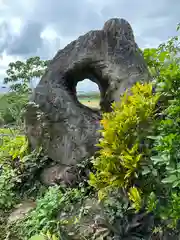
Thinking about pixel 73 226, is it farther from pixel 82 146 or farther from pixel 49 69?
pixel 49 69

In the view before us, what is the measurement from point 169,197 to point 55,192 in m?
1.06

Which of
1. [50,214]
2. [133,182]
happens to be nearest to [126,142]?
[133,182]

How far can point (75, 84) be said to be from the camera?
362 cm

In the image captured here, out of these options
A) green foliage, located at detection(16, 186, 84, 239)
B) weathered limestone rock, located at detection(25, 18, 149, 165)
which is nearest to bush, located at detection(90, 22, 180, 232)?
green foliage, located at detection(16, 186, 84, 239)

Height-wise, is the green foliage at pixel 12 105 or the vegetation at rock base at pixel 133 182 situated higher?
the green foliage at pixel 12 105

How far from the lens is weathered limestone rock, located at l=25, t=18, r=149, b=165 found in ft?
10.2

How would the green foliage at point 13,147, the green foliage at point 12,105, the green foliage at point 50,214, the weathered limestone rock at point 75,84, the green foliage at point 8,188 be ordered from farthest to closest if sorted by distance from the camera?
the green foliage at point 12,105
the green foliage at point 13,147
the green foliage at point 8,188
the weathered limestone rock at point 75,84
the green foliage at point 50,214

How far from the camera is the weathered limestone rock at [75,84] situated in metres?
3.10

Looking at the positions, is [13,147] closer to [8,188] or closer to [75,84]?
[8,188]

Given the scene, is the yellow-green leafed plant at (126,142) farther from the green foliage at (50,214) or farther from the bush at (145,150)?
the green foliage at (50,214)

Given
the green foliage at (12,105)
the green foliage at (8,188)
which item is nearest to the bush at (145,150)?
the green foliage at (8,188)

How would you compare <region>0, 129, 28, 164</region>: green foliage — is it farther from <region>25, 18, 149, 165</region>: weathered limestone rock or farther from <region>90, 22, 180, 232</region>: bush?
<region>90, 22, 180, 232</region>: bush

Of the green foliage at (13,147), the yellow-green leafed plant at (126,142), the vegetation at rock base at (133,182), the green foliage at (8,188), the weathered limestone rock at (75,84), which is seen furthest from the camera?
the green foliage at (13,147)

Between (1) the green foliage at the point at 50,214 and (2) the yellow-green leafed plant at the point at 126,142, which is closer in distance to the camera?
(2) the yellow-green leafed plant at the point at 126,142
